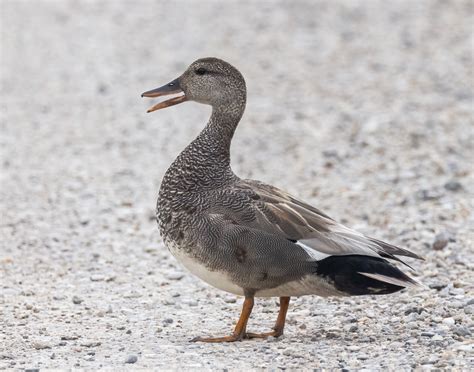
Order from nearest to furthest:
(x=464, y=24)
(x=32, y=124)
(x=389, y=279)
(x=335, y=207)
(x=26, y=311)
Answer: (x=389, y=279)
(x=26, y=311)
(x=335, y=207)
(x=32, y=124)
(x=464, y=24)

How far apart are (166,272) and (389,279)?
9.58ft

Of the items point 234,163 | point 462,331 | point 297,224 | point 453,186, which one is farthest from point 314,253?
point 234,163

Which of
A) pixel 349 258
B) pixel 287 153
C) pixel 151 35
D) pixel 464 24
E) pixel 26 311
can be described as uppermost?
pixel 464 24

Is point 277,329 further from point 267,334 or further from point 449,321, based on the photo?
point 449,321

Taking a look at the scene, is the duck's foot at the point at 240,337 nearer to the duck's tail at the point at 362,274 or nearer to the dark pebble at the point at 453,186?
the duck's tail at the point at 362,274

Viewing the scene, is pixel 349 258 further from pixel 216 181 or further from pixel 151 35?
pixel 151 35

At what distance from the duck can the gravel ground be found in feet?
1.23

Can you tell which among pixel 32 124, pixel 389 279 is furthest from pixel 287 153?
pixel 389 279

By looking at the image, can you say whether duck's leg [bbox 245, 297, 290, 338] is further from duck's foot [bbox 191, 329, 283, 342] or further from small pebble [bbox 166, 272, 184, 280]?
small pebble [bbox 166, 272, 184, 280]

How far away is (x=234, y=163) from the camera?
12.2 metres

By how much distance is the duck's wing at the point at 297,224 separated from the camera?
6137 mm

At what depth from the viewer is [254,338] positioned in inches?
257

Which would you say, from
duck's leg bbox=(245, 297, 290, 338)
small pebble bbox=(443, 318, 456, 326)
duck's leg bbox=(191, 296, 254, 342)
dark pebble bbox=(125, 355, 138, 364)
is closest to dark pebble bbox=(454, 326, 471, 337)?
small pebble bbox=(443, 318, 456, 326)

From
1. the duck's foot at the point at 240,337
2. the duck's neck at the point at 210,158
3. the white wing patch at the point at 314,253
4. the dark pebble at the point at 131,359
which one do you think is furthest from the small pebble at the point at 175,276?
the dark pebble at the point at 131,359
